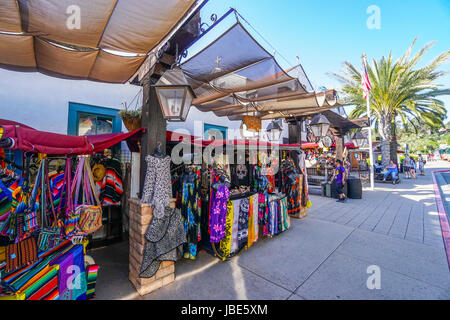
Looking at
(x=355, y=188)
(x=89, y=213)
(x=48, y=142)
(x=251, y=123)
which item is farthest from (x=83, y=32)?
(x=355, y=188)

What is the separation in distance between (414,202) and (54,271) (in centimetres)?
1104

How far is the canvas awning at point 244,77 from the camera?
2.79 m

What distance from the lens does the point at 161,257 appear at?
8.59ft

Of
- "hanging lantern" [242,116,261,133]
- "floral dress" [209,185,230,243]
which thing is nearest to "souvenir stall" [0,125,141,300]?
"floral dress" [209,185,230,243]

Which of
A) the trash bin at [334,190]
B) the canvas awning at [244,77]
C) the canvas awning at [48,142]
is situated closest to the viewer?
the canvas awning at [48,142]

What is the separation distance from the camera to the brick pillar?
2.57 m

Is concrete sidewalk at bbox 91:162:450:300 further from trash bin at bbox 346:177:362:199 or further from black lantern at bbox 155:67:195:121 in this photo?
trash bin at bbox 346:177:362:199

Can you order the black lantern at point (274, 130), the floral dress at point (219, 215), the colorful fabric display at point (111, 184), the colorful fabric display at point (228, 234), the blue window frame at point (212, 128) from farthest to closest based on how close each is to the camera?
the blue window frame at point (212, 128)
the black lantern at point (274, 130)
the colorful fabric display at point (111, 184)
the colorful fabric display at point (228, 234)
the floral dress at point (219, 215)

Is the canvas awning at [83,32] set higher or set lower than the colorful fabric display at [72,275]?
higher

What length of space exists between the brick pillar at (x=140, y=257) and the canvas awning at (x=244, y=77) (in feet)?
8.11

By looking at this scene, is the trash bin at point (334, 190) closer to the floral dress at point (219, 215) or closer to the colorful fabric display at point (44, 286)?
the floral dress at point (219, 215)

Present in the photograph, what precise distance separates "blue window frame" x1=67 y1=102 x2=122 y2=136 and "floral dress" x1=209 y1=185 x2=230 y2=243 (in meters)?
3.13

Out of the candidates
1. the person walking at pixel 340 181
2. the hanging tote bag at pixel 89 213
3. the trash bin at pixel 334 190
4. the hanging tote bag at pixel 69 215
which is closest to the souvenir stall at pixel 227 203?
the hanging tote bag at pixel 89 213
